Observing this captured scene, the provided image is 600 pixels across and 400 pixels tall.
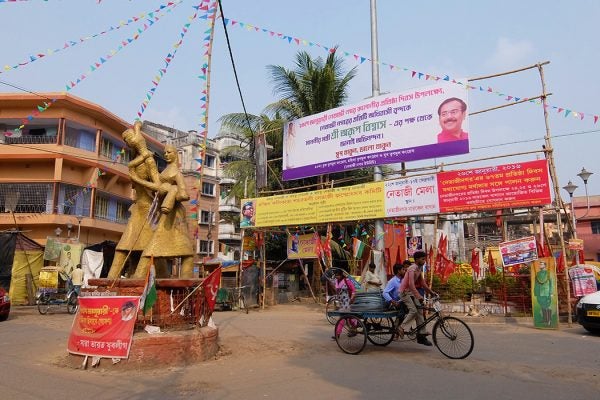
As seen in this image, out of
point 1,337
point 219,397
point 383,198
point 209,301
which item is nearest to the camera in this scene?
point 219,397

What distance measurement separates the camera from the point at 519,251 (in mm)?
12094

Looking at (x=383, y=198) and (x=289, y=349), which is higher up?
(x=383, y=198)

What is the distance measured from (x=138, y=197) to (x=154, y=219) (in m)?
0.52

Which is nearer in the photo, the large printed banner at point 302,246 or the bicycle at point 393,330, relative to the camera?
the bicycle at point 393,330

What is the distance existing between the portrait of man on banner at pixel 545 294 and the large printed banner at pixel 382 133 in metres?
3.79

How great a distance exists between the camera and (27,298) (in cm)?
2075

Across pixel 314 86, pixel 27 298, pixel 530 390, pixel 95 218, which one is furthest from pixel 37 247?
pixel 530 390

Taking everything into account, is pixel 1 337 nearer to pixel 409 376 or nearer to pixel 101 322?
pixel 101 322

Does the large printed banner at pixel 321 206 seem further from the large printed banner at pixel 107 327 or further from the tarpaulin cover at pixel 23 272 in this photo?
the tarpaulin cover at pixel 23 272

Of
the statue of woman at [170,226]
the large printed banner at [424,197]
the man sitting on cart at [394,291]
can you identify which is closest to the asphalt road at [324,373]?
the man sitting on cart at [394,291]

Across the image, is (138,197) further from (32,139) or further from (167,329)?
(32,139)

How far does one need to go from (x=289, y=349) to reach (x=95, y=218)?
2420cm

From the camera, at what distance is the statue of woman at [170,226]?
7.94 m

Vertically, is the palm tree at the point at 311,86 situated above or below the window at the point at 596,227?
above
